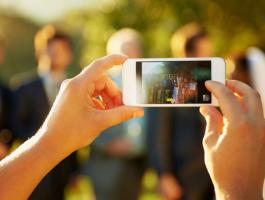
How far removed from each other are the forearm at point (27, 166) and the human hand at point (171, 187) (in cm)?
415

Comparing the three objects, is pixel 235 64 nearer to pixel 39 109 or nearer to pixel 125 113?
pixel 39 109

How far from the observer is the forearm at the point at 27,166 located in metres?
1.68

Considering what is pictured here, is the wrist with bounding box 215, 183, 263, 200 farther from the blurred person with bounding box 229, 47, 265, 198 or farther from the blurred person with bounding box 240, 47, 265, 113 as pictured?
the blurred person with bounding box 229, 47, 265, 198

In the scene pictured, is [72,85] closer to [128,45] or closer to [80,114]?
[80,114]

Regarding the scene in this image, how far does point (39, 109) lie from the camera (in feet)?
19.3

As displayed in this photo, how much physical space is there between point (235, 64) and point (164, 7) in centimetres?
1206

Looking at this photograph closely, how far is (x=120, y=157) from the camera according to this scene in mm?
5828

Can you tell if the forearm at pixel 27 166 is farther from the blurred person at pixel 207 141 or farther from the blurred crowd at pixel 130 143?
the blurred crowd at pixel 130 143

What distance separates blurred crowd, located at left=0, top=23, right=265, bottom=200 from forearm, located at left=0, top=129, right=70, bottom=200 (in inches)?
152

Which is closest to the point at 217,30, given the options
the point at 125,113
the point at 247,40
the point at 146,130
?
the point at 247,40

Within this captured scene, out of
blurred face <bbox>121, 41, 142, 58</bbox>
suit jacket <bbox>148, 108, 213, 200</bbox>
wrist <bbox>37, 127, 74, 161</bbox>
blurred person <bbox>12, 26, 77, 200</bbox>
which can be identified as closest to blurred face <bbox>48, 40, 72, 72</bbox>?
blurred person <bbox>12, 26, 77, 200</bbox>

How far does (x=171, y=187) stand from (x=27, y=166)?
4.25 meters

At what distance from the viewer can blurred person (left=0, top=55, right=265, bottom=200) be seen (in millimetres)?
1706

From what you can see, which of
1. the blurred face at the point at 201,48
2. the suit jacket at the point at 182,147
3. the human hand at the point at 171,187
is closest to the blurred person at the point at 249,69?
the blurred face at the point at 201,48
